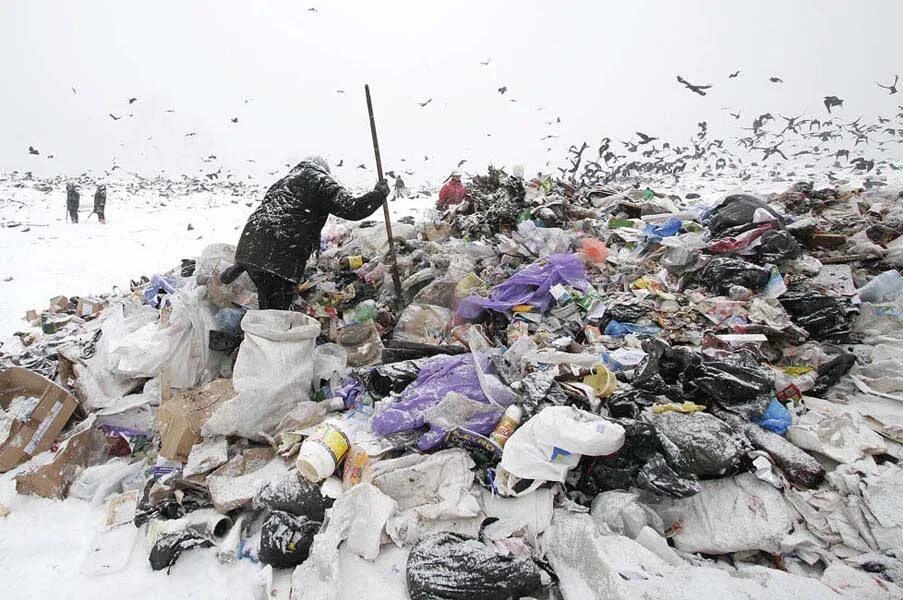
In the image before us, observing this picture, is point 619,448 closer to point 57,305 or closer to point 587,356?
point 587,356

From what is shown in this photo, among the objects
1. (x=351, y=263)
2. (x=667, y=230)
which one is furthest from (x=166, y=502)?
(x=667, y=230)

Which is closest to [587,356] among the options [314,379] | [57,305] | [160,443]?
[314,379]

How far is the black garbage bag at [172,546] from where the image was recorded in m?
1.71

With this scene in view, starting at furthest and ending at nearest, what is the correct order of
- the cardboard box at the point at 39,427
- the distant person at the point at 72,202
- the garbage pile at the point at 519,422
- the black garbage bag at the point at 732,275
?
1. the distant person at the point at 72,202
2. the black garbage bag at the point at 732,275
3. the cardboard box at the point at 39,427
4. the garbage pile at the point at 519,422

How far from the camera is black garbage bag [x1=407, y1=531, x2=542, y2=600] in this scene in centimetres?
142

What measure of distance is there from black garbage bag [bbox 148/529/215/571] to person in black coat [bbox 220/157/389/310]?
1.55 m

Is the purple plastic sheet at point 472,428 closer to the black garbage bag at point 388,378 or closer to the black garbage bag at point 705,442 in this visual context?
the black garbage bag at point 388,378

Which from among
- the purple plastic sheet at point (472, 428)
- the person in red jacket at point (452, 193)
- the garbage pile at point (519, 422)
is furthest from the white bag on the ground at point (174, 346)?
the person in red jacket at point (452, 193)

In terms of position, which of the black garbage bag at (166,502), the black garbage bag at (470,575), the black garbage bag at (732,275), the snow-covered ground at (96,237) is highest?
the black garbage bag at (732,275)

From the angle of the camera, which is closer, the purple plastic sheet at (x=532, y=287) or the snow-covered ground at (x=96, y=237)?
the purple plastic sheet at (x=532, y=287)

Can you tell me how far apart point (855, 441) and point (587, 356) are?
117 centimetres

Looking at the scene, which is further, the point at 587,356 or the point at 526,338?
the point at 526,338

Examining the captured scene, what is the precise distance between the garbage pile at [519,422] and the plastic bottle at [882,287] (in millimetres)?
15

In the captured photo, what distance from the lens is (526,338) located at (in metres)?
2.60
